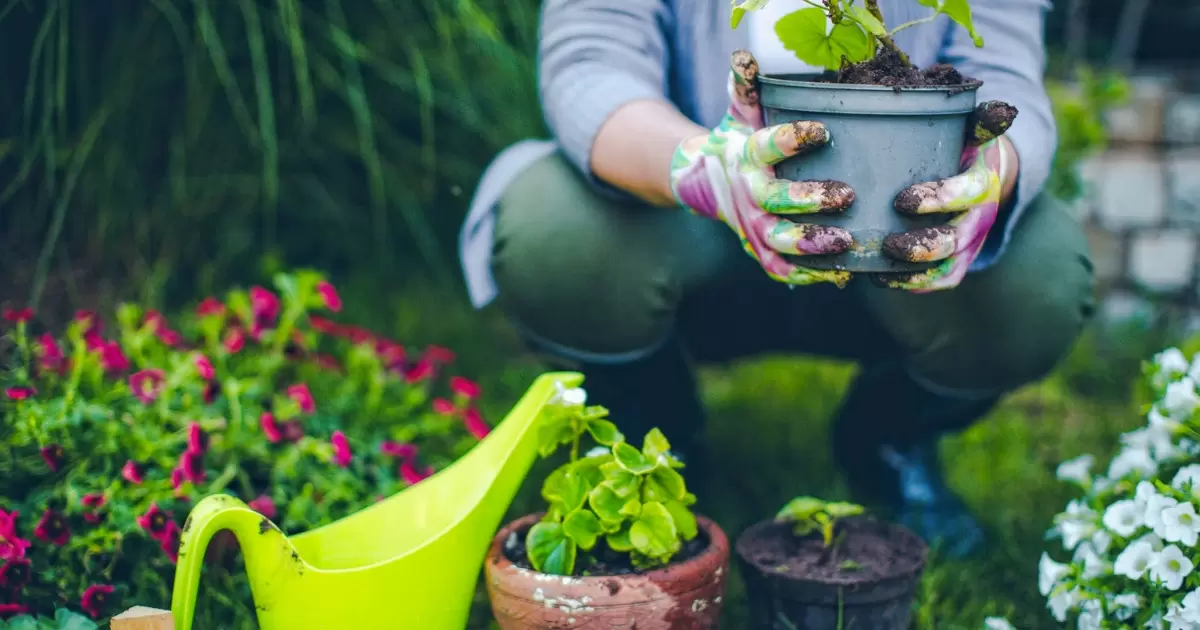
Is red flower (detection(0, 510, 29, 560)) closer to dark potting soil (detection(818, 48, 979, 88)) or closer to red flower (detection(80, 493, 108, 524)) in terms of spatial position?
red flower (detection(80, 493, 108, 524))

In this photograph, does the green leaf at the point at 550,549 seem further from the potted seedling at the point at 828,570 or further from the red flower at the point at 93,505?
the red flower at the point at 93,505

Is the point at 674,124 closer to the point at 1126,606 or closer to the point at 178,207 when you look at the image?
the point at 1126,606

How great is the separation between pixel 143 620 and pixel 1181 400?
1004 millimetres

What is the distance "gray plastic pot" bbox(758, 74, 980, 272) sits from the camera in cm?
91

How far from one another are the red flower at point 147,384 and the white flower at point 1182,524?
110cm

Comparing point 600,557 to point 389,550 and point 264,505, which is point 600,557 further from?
point 264,505

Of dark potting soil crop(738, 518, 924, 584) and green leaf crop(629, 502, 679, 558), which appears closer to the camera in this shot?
green leaf crop(629, 502, 679, 558)

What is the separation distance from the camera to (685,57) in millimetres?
1315

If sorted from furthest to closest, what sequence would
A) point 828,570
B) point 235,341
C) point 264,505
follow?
point 235,341 < point 264,505 < point 828,570

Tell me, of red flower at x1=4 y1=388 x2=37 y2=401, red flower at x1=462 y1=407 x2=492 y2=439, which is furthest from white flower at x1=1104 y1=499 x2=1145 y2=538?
red flower at x1=4 y1=388 x2=37 y2=401

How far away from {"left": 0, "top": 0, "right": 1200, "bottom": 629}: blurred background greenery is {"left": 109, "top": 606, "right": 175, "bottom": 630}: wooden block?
0.65 metres

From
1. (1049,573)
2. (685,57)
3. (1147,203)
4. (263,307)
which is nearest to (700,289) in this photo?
(685,57)

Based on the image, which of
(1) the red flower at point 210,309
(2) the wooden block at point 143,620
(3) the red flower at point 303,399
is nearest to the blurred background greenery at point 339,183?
(1) the red flower at point 210,309

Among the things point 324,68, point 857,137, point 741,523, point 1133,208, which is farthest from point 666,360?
point 1133,208
